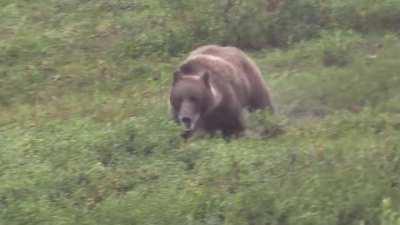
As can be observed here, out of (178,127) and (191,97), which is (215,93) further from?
(178,127)

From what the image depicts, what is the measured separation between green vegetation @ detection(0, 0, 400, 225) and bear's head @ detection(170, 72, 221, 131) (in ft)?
0.76

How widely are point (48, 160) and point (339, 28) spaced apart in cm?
587

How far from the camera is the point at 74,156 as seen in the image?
8375mm

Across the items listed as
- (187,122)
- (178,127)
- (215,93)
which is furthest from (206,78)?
(178,127)

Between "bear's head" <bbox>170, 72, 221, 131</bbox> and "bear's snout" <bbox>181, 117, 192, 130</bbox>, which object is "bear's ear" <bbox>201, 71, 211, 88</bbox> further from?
"bear's snout" <bbox>181, 117, 192, 130</bbox>

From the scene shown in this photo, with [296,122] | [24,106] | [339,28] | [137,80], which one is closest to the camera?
[296,122]

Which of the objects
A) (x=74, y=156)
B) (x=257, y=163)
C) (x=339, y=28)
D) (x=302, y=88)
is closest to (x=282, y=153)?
(x=257, y=163)

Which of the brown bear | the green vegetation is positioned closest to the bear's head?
the brown bear

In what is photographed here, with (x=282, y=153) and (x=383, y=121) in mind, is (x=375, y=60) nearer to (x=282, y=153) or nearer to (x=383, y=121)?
(x=383, y=121)

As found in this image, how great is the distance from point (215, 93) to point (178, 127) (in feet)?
4.20

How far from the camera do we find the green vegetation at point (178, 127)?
7.29 meters

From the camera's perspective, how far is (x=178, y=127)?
29.8 feet

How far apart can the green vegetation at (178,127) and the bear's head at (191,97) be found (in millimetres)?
232

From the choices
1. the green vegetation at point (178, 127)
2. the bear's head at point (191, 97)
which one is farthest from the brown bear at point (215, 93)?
the green vegetation at point (178, 127)
